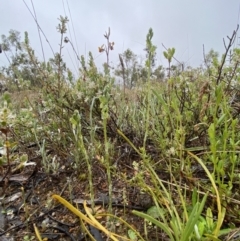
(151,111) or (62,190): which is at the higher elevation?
(151,111)

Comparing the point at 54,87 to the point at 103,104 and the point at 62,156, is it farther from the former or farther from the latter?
the point at 103,104

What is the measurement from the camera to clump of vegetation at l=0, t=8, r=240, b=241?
101 centimetres

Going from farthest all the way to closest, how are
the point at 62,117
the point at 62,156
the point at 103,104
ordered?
the point at 62,117, the point at 62,156, the point at 103,104

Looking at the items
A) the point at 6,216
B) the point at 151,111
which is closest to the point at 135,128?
the point at 151,111

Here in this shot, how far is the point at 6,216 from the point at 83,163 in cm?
46

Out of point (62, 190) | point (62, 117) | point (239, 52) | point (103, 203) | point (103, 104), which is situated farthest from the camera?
point (62, 117)

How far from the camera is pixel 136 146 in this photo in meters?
1.63

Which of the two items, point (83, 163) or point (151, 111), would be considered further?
point (151, 111)

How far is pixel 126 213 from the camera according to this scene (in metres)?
→ 1.16

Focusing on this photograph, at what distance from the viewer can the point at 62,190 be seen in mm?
1315

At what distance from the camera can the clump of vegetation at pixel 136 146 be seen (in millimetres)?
1010

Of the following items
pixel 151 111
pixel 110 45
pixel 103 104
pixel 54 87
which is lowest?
pixel 103 104

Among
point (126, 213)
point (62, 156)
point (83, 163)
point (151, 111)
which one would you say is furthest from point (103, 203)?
point (151, 111)

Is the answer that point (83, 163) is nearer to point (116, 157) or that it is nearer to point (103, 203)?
point (116, 157)
